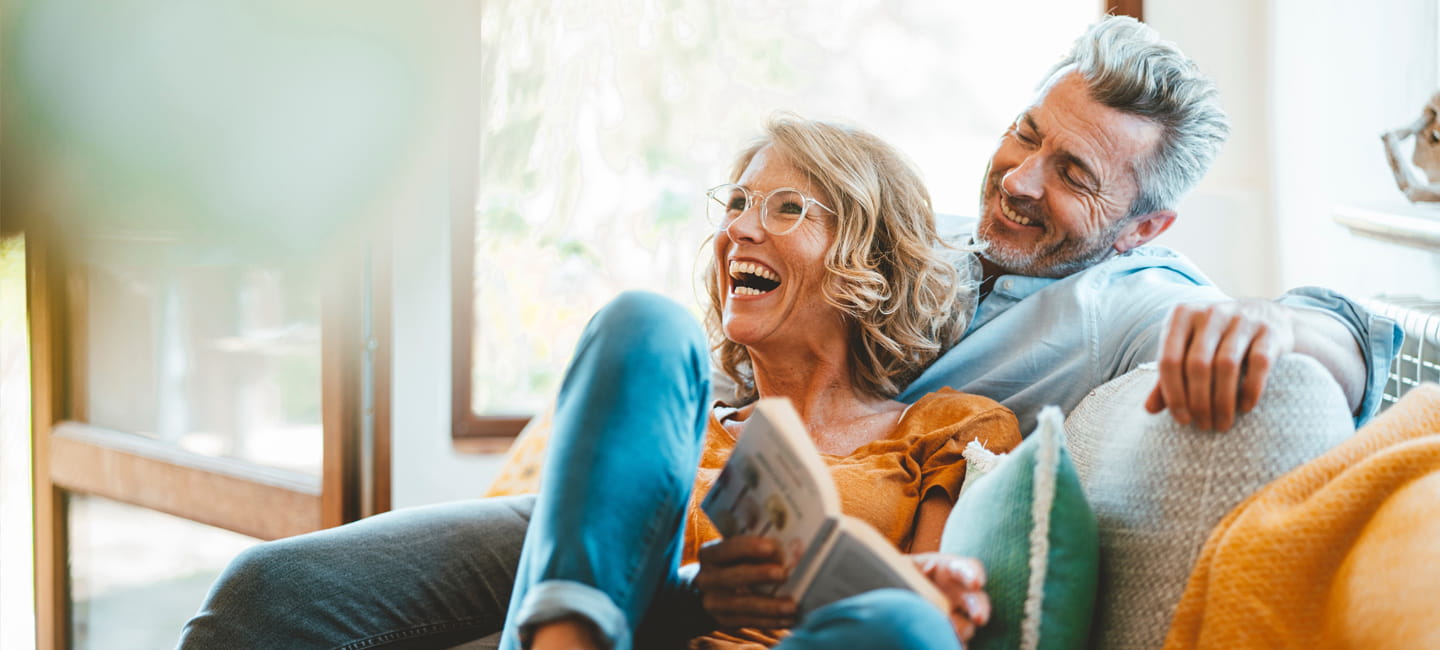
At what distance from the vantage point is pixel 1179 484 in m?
0.99

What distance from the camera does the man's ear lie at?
1.82 m

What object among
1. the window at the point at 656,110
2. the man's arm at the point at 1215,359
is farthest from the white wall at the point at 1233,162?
the man's arm at the point at 1215,359

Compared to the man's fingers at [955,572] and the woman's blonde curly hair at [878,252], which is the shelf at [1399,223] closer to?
the woman's blonde curly hair at [878,252]

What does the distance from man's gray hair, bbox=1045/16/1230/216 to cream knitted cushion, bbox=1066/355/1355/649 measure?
821mm

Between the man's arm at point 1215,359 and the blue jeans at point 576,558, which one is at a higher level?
the man's arm at point 1215,359

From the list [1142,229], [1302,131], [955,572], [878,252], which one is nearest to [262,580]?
[955,572]

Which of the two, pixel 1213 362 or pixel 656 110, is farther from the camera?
pixel 656 110

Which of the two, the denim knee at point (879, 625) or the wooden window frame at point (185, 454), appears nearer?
the denim knee at point (879, 625)

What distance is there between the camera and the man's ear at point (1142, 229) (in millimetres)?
1824

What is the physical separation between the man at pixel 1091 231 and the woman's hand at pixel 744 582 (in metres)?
0.63

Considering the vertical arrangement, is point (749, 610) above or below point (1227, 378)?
below

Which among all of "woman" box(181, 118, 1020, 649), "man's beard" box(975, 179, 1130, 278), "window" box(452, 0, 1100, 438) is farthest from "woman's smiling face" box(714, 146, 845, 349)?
"window" box(452, 0, 1100, 438)

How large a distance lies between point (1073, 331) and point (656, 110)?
149 cm

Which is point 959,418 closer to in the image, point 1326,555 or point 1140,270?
point 1140,270
